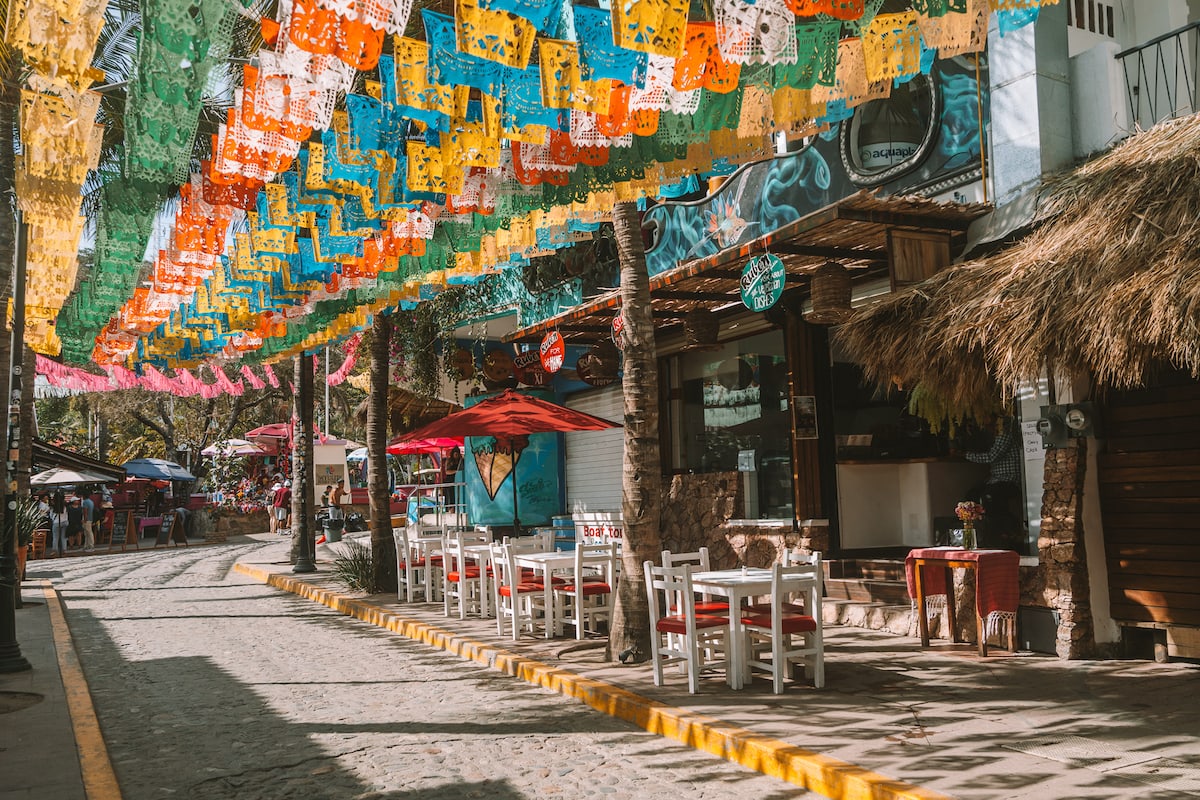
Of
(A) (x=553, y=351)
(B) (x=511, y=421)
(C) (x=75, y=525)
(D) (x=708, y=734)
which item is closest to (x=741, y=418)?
(A) (x=553, y=351)

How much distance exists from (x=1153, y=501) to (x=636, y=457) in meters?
4.56

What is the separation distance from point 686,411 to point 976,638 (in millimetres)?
7043

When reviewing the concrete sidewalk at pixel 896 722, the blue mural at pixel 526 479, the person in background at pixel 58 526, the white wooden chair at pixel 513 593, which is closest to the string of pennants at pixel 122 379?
the blue mural at pixel 526 479

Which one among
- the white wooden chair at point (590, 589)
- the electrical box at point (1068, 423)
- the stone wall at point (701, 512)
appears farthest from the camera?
the stone wall at point (701, 512)

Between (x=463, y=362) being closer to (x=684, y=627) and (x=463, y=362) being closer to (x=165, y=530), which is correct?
(x=684, y=627)

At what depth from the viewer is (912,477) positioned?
1330cm

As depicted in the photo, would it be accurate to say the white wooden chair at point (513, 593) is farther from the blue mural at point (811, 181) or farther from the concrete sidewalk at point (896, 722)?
the blue mural at point (811, 181)

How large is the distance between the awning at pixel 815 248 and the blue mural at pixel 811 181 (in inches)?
28.5

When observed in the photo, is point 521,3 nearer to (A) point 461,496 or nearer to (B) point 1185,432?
(B) point 1185,432

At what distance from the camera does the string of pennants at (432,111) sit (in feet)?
18.7

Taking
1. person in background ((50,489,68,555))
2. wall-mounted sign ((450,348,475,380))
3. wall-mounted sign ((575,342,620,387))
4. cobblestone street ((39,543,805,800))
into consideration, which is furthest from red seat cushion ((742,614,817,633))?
person in background ((50,489,68,555))

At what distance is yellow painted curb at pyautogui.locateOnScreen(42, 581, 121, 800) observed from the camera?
19.1 ft

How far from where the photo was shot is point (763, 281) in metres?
10.6

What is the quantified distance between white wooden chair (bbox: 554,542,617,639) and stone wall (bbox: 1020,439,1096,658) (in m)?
4.10
